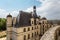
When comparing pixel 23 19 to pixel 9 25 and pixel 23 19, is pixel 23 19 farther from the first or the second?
pixel 9 25

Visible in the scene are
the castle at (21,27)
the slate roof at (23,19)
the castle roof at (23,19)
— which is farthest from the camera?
the castle roof at (23,19)

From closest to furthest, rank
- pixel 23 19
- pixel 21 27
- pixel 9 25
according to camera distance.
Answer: pixel 21 27, pixel 9 25, pixel 23 19

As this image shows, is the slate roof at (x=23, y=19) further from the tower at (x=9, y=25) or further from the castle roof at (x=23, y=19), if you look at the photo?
the tower at (x=9, y=25)

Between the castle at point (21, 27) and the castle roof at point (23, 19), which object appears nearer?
the castle at point (21, 27)

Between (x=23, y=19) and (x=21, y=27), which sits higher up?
(x=23, y=19)

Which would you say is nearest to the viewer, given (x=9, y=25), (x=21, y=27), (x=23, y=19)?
(x=21, y=27)

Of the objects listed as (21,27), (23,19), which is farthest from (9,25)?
(23,19)

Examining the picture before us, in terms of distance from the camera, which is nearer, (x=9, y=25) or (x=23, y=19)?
(x=9, y=25)

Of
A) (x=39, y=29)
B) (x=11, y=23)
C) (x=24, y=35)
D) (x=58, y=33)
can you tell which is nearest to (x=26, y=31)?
(x=24, y=35)

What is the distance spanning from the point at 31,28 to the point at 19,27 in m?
5.06

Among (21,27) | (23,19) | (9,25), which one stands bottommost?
(21,27)

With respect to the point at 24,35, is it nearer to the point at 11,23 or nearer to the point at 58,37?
the point at 11,23

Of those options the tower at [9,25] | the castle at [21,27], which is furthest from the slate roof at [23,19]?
the tower at [9,25]

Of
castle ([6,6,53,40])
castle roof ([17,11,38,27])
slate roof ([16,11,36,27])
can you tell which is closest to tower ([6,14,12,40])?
castle ([6,6,53,40])
